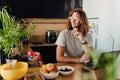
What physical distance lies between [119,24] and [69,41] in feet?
3.30

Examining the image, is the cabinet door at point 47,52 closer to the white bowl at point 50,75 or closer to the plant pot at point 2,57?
the plant pot at point 2,57

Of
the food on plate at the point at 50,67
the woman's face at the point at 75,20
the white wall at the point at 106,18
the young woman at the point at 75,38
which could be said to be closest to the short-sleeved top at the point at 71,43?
the young woman at the point at 75,38

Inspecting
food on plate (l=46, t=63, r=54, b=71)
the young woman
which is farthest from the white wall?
food on plate (l=46, t=63, r=54, b=71)

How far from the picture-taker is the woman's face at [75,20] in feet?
6.89

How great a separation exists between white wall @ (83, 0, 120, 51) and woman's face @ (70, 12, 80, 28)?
2.17ft

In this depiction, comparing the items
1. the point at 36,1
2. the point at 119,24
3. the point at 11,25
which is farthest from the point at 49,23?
the point at 11,25

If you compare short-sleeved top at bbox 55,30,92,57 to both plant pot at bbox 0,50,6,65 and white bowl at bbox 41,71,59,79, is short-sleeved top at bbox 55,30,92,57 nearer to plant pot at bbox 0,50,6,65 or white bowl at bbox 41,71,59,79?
plant pot at bbox 0,50,6,65

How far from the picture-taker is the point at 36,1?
3.33 metres

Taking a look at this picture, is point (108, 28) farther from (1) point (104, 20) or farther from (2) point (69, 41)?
(2) point (69, 41)

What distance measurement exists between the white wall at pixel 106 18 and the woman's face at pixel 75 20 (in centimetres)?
66

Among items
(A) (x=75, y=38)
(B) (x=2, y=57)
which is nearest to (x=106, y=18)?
(A) (x=75, y=38)

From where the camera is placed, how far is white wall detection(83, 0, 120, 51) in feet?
8.98

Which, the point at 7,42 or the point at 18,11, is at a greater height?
the point at 18,11

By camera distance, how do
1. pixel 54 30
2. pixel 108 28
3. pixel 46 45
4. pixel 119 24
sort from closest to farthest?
pixel 119 24 < pixel 108 28 < pixel 46 45 < pixel 54 30
